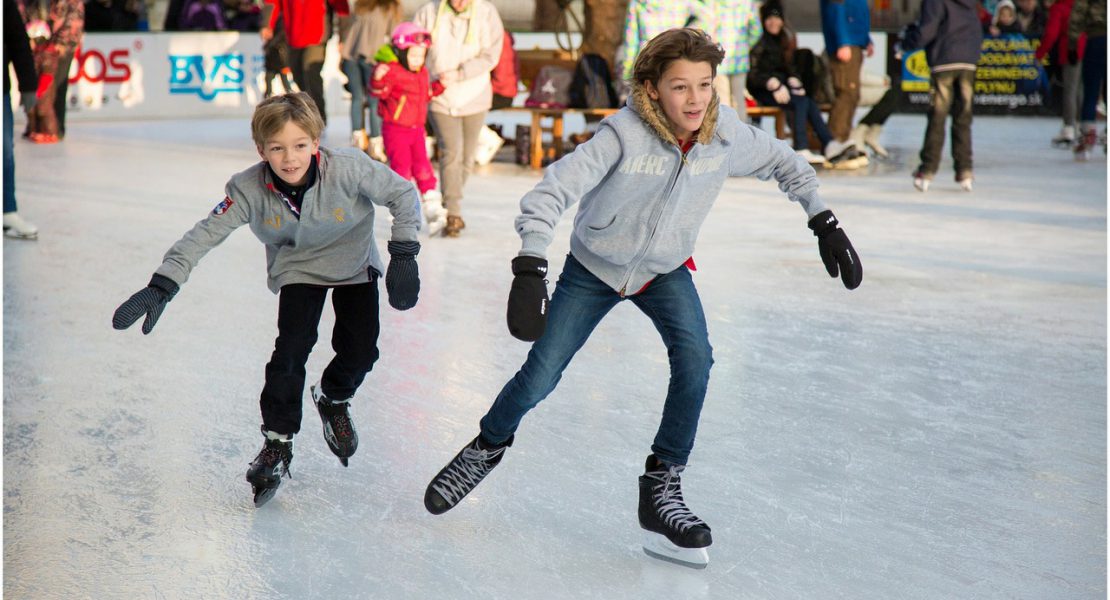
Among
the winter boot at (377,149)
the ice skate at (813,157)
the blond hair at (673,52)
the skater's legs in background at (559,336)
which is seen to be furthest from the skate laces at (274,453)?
the ice skate at (813,157)

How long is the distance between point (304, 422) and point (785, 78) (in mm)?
7075

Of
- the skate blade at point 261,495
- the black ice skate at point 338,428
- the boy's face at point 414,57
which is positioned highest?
the boy's face at point 414,57

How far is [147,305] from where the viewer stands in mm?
2439

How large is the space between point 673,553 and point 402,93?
13.2ft

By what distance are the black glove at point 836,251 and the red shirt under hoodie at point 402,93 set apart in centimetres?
381

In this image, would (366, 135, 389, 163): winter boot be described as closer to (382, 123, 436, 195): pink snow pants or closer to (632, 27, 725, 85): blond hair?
(382, 123, 436, 195): pink snow pants

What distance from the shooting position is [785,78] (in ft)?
31.9

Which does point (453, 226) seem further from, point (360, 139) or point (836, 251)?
point (360, 139)

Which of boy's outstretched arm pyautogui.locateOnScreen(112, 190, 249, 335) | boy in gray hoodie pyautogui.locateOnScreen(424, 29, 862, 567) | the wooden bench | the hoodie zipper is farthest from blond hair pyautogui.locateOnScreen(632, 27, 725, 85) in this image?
the wooden bench

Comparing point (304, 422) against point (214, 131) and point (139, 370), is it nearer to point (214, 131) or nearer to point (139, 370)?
point (139, 370)

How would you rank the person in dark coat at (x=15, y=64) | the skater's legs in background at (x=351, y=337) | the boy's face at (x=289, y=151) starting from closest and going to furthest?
the boy's face at (x=289, y=151)
the skater's legs in background at (x=351, y=337)
the person in dark coat at (x=15, y=64)

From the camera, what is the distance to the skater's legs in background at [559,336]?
247cm

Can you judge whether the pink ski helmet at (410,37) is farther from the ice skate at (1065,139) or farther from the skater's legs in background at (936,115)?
the ice skate at (1065,139)

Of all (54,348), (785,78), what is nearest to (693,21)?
(785,78)
